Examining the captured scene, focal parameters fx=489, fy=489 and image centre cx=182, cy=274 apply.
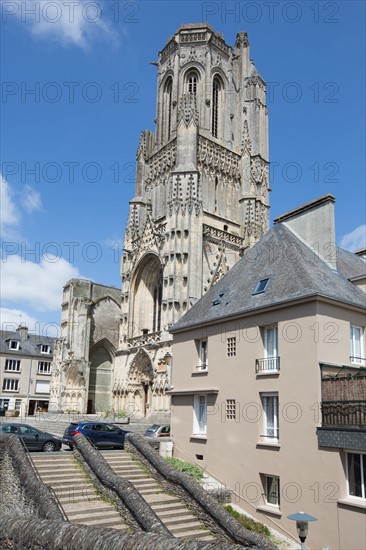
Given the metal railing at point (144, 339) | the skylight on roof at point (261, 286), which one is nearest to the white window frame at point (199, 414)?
the skylight on roof at point (261, 286)

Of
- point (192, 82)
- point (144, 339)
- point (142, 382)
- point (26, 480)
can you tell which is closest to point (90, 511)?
point (26, 480)

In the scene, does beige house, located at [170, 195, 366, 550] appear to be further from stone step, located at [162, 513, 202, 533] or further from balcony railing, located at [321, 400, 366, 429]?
stone step, located at [162, 513, 202, 533]

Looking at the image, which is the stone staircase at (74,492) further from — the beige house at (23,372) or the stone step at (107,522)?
the beige house at (23,372)

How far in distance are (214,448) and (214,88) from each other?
38713mm

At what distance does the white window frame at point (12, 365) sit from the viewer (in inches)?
1986

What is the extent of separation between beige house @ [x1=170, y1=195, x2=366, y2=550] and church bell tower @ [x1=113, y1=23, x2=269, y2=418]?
14922mm

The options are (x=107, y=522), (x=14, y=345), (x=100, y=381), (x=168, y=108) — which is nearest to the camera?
(x=107, y=522)

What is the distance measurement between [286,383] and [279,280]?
3807mm

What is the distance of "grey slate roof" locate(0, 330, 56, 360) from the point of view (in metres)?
50.9

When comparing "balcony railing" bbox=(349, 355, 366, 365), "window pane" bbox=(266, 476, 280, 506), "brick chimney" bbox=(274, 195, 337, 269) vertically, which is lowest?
"window pane" bbox=(266, 476, 280, 506)

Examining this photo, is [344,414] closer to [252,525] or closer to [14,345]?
[252,525]

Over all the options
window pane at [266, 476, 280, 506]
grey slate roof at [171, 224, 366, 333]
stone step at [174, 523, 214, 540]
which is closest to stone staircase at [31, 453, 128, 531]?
stone step at [174, 523, 214, 540]

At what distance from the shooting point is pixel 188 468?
17.6 m

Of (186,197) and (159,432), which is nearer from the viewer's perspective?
(159,432)
